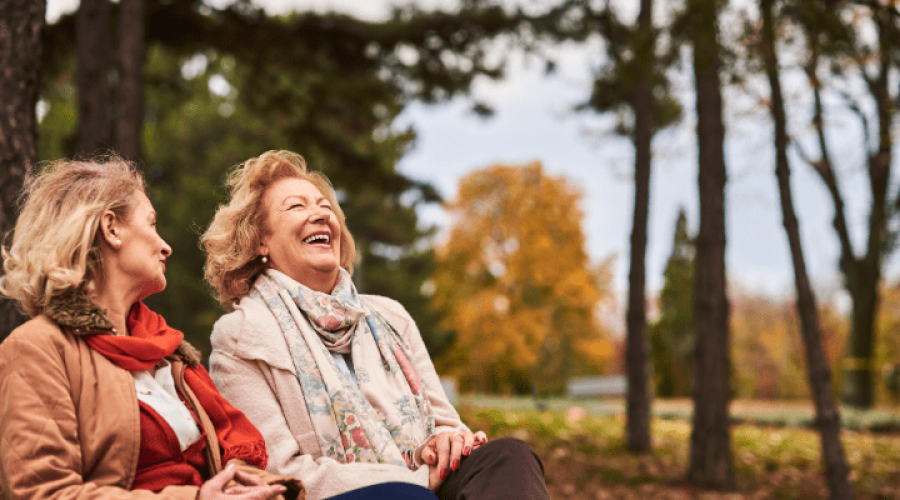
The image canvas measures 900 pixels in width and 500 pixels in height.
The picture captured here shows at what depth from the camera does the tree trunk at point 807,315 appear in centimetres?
637

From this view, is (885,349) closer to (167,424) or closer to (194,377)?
(194,377)

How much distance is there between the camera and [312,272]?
2674 mm

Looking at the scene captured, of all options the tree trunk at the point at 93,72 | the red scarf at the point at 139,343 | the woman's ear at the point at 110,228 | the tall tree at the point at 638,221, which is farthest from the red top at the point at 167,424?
the tall tree at the point at 638,221

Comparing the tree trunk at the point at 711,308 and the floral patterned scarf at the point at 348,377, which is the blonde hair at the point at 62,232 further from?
the tree trunk at the point at 711,308

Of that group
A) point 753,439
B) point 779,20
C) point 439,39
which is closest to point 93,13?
point 439,39

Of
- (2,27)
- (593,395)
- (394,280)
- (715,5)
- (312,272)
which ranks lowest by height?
(593,395)

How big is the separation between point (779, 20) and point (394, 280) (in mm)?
15560

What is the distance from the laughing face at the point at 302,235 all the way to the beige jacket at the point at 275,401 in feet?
0.74

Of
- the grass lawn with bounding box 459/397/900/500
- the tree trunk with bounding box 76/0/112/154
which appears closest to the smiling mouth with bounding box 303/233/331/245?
the tree trunk with bounding box 76/0/112/154

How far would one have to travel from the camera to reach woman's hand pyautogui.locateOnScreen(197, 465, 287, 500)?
69.7 inches

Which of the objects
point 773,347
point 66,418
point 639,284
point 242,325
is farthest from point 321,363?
point 773,347

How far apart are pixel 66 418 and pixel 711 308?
6653mm

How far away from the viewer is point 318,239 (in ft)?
8.90

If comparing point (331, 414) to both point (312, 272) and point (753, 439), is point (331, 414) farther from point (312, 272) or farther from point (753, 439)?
point (753, 439)
